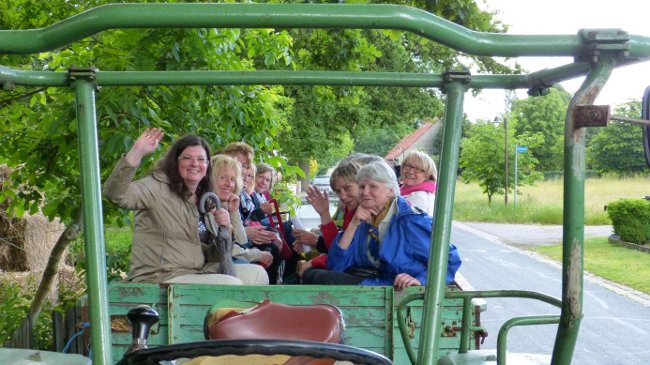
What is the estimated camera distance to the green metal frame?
1757 millimetres

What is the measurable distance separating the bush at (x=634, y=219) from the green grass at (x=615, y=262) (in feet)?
1.40

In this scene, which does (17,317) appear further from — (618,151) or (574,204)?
(618,151)

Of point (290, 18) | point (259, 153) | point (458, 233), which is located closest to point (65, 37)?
point (290, 18)

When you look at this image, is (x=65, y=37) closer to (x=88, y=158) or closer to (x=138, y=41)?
(x=88, y=158)

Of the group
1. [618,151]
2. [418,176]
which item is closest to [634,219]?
[418,176]

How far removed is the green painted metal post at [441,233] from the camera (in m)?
1.90

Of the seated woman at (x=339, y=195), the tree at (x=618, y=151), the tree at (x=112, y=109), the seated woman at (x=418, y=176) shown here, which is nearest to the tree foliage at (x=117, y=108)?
the tree at (x=112, y=109)

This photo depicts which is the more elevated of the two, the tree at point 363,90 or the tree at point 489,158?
the tree at point 363,90

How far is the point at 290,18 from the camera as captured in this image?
177cm

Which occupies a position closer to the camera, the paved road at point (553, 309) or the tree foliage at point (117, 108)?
the tree foliage at point (117, 108)

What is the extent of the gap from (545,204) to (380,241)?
3111 cm

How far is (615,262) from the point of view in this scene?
1822 centimetres

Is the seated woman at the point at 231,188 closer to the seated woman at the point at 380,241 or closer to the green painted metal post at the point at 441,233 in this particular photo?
the seated woman at the point at 380,241

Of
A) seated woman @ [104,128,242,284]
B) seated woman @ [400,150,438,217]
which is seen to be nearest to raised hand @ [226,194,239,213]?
seated woman @ [104,128,242,284]
